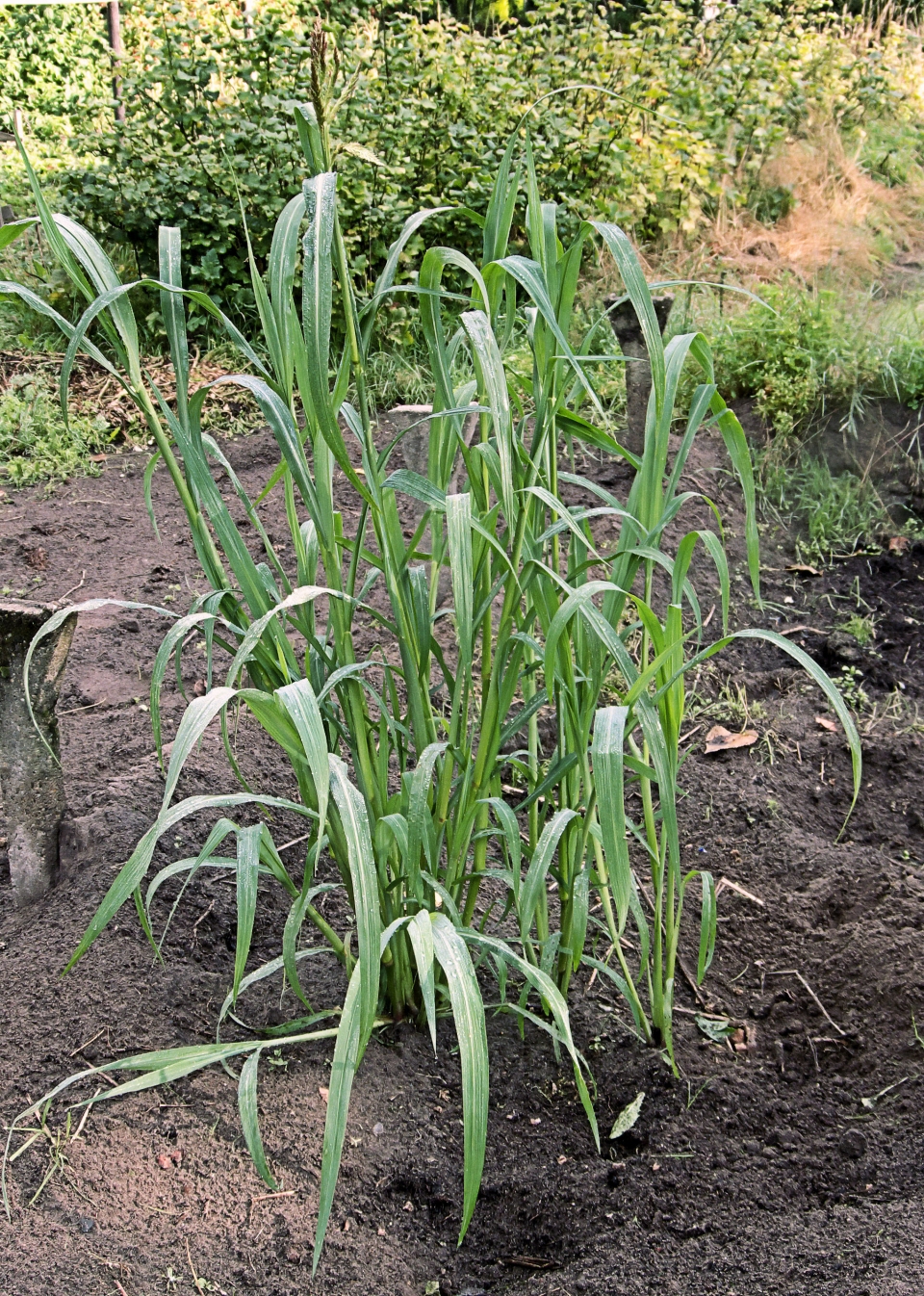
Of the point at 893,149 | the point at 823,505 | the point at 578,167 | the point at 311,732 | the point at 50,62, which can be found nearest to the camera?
the point at 311,732

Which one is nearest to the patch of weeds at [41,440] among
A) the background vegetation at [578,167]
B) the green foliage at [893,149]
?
the background vegetation at [578,167]

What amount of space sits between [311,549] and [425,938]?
512mm

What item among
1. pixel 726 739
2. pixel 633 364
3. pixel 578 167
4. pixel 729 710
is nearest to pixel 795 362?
pixel 633 364

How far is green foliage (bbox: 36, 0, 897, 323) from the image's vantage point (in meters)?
3.79

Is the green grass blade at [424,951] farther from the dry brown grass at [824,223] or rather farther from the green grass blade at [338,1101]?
the dry brown grass at [824,223]

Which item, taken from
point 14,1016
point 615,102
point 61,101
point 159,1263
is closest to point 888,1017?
point 159,1263

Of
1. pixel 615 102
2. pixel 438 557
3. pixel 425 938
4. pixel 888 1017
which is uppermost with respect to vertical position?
pixel 615 102

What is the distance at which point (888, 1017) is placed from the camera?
1.57 m

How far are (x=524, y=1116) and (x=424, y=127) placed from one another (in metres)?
3.70

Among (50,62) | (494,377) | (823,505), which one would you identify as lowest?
(823,505)

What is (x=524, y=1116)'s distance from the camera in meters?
1.44

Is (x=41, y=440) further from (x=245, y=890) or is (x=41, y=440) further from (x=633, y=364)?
(x=245, y=890)

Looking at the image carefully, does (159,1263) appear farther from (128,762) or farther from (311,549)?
(128,762)

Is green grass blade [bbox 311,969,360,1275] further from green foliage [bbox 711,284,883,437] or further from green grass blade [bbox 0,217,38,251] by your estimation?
green foliage [bbox 711,284,883,437]
